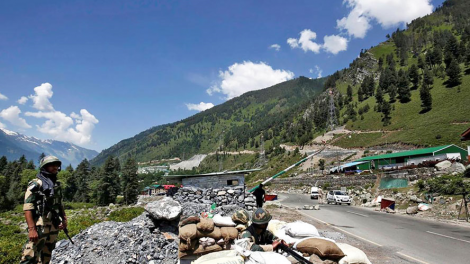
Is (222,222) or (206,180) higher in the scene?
(206,180)

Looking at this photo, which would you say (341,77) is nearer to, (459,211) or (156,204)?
(459,211)

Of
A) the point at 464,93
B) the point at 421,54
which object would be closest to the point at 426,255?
the point at 464,93

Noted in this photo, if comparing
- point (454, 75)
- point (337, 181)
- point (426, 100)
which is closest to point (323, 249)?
point (337, 181)

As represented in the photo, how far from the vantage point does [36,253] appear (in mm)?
4523

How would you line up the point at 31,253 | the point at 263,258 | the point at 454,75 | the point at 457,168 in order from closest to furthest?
the point at 263,258
the point at 31,253
the point at 457,168
the point at 454,75

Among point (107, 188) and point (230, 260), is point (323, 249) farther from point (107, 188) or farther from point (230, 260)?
point (107, 188)

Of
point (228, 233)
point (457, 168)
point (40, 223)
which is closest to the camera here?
point (40, 223)

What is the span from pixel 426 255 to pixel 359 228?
506cm

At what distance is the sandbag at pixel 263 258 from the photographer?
4089mm

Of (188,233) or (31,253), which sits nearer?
(31,253)

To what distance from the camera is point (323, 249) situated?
5.48m

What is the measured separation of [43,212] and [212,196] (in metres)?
8.86

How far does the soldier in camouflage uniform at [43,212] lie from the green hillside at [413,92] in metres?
53.0

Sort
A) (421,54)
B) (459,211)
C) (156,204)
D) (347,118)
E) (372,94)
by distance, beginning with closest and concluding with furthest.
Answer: (156,204)
(459,211)
(347,118)
(372,94)
(421,54)
